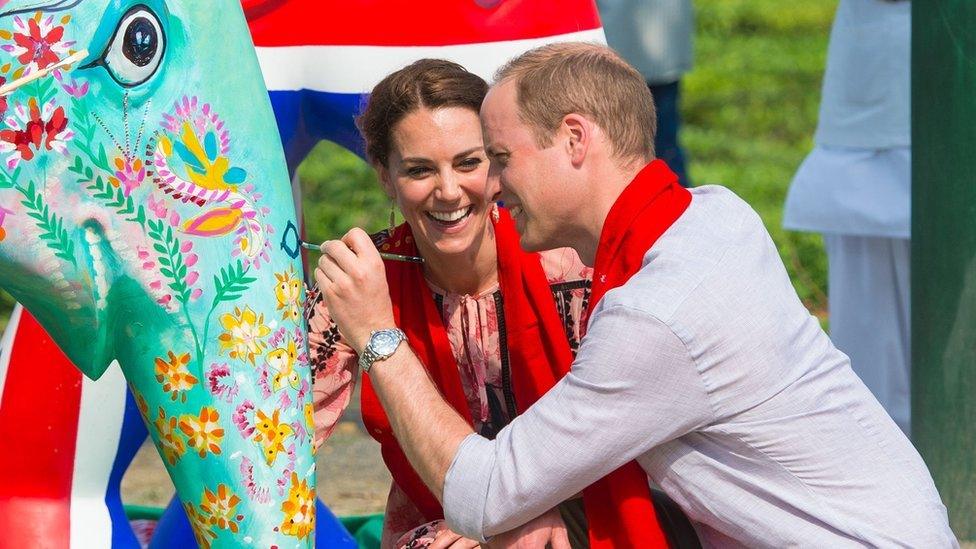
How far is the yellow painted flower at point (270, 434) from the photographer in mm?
1744

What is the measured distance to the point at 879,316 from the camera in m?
3.82

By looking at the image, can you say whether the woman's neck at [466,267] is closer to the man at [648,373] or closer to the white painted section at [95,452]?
the man at [648,373]

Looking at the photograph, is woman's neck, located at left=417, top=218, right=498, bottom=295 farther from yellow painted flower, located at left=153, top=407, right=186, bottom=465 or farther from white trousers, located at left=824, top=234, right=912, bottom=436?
white trousers, located at left=824, top=234, right=912, bottom=436

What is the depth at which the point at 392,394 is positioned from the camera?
1885mm

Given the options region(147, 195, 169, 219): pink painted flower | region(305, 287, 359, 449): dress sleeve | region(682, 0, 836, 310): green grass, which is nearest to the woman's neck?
region(305, 287, 359, 449): dress sleeve

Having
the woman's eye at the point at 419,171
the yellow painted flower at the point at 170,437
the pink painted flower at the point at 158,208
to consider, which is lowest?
the yellow painted flower at the point at 170,437

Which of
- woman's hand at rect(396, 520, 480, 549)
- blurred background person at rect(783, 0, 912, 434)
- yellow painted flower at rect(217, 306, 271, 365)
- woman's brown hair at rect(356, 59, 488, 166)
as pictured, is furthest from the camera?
blurred background person at rect(783, 0, 912, 434)

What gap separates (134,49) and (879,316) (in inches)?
98.7

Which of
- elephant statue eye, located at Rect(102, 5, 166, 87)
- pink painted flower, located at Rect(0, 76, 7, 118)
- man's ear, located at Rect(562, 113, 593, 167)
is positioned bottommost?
man's ear, located at Rect(562, 113, 593, 167)

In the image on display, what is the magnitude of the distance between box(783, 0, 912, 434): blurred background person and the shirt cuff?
1.99 meters

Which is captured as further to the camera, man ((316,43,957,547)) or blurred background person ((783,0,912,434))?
blurred background person ((783,0,912,434))

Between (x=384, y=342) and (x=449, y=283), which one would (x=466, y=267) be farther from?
(x=384, y=342)

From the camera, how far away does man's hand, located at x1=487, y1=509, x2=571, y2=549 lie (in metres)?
1.92

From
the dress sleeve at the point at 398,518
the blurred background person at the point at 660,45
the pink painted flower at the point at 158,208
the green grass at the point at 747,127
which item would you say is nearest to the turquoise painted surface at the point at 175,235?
the pink painted flower at the point at 158,208
